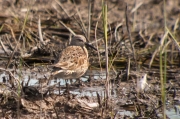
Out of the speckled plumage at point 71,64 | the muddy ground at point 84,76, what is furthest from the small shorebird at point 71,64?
the muddy ground at point 84,76

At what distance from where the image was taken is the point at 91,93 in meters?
7.27

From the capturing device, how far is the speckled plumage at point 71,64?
7.02 m

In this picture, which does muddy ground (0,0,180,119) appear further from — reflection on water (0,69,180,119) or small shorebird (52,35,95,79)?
small shorebird (52,35,95,79)

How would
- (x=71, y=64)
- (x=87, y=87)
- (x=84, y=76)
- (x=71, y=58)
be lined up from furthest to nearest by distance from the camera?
1. (x=84, y=76)
2. (x=87, y=87)
3. (x=71, y=58)
4. (x=71, y=64)

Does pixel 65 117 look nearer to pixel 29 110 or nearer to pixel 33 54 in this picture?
pixel 29 110

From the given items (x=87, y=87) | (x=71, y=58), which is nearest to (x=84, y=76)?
(x=87, y=87)

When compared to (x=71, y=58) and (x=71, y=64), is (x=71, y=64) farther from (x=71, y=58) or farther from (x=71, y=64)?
(x=71, y=58)

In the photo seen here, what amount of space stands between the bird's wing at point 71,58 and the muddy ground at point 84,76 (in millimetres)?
267

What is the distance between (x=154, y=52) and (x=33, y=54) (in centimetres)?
206

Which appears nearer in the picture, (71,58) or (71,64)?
(71,64)

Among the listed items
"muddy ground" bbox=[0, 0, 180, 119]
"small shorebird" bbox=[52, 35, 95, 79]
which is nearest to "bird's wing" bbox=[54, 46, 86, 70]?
"small shorebird" bbox=[52, 35, 95, 79]

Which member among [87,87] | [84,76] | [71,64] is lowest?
[87,87]

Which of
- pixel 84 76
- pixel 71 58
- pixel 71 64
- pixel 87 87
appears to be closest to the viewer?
pixel 71 64

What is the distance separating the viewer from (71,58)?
7.40 m
